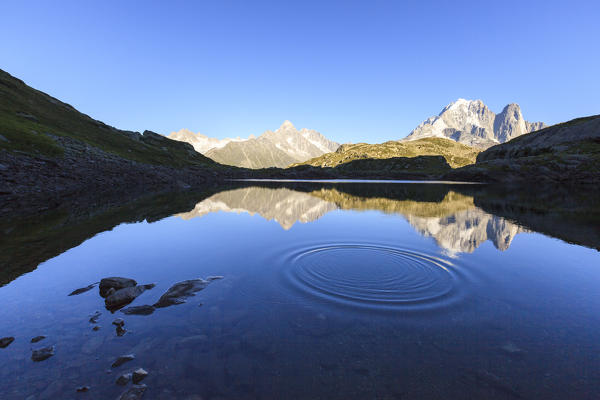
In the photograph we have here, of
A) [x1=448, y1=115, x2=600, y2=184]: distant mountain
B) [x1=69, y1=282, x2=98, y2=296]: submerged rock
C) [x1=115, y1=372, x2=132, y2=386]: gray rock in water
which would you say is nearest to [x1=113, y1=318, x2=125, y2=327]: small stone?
[x1=115, y1=372, x2=132, y2=386]: gray rock in water

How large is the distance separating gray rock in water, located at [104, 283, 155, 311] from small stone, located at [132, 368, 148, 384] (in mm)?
5413

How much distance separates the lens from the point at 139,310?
11.9 m

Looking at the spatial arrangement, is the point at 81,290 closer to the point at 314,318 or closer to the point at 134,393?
the point at 134,393

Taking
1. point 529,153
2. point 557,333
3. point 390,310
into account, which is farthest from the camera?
point 529,153

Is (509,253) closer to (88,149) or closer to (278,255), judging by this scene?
(278,255)

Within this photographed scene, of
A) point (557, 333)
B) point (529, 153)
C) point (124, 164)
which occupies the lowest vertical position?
point (557, 333)

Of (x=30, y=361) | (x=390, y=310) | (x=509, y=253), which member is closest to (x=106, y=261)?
(x=30, y=361)

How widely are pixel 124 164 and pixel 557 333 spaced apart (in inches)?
4299

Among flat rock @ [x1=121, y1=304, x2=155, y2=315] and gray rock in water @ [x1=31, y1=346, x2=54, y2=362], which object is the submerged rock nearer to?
flat rock @ [x1=121, y1=304, x2=155, y2=315]

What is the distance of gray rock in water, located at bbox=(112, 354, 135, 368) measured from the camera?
8.38 m

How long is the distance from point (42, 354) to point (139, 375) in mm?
3804

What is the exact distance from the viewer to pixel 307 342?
956 cm

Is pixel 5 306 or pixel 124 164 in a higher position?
pixel 124 164

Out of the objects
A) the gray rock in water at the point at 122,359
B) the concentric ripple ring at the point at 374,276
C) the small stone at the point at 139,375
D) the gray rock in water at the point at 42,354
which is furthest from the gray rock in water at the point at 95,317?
the concentric ripple ring at the point at 374,276
